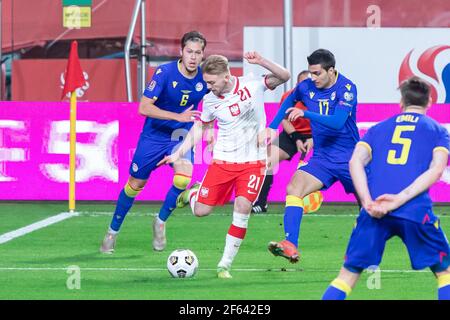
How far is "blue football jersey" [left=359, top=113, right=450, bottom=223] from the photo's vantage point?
7836 mm

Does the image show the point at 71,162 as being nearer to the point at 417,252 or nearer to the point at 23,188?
the point at 23,188

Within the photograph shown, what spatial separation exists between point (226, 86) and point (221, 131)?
492 millimetres

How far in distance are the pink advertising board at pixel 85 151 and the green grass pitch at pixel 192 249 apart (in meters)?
0.58

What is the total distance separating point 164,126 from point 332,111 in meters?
2.00

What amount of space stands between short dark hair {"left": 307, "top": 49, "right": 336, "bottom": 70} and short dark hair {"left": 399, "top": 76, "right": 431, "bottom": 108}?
3.21 metres

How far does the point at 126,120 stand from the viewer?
Answer: 661 inches

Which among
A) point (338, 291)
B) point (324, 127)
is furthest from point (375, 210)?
point (324, 127)

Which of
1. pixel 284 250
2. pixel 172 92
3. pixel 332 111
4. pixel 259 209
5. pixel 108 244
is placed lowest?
pixel 259 209

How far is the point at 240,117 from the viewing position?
10844mm

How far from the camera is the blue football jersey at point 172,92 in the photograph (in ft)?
40.3

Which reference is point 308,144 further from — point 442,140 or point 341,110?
point 442,140
